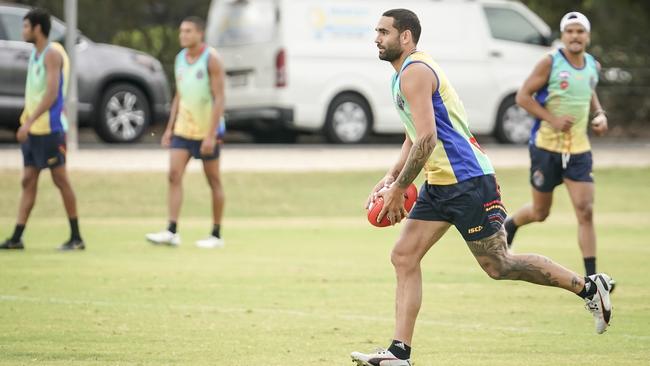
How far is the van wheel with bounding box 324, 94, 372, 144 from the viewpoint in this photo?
81.3 feet

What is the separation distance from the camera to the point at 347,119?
24906 millimetres

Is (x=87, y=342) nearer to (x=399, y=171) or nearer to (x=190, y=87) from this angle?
(x=399, y=171)

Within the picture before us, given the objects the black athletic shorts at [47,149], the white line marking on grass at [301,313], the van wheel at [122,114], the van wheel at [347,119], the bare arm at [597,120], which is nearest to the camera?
the white line marking on grass at [301,313]

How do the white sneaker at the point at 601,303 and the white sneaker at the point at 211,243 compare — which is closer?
the white sneaker at the point at 601,303

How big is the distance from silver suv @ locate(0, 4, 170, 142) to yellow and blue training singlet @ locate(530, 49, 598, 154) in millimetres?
12225

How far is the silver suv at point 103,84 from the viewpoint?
2211 centimetres

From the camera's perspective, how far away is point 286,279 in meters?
12.0

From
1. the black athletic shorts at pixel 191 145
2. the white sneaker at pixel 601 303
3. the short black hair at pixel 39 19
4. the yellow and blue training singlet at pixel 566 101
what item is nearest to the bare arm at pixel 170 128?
the black athletic shorts at pixel 191 145

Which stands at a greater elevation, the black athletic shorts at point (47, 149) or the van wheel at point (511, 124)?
the black athletic shorts at point (47, 149)

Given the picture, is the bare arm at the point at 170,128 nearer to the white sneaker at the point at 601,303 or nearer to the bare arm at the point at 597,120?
the bare arm at the point at 597,120

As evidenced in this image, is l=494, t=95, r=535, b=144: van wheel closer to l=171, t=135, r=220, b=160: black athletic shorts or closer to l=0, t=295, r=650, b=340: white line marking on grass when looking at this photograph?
l=171, t=135, r=220, b=160: black athletic shorts

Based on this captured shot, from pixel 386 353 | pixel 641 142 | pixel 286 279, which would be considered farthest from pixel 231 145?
pixel 386 353

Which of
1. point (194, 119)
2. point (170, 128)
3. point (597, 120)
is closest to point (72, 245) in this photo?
point (170, 128)

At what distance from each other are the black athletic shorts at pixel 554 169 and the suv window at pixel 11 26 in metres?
12.4
